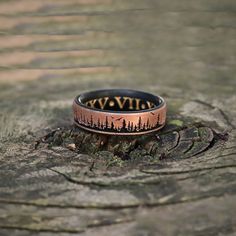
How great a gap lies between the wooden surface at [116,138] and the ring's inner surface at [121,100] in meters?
0.10

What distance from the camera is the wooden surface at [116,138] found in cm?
118

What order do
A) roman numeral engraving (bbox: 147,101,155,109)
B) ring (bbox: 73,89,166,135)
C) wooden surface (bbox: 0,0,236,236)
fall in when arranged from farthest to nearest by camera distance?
roman numeral engraving (bbox: 147,101,155,109), ring (bbox: 73,89,166,135), wooden surface (bbox: 0,0,236,236)

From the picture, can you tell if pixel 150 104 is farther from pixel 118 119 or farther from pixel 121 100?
pixel 118 119

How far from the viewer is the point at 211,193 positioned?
4.09ft

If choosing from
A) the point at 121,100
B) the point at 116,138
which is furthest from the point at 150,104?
the point at 116,138

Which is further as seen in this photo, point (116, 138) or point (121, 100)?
point (121, 100)

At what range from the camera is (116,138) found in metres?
1.55

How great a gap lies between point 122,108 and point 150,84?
489mm

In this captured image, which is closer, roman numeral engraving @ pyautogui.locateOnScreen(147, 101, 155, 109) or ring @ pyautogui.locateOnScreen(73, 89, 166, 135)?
ring @ pyautogui.locateOnScreen(73, 89, 166, 135)

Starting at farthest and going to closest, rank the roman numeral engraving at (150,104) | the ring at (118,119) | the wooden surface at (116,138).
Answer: the roman numeral engraving at (150,104) → the ring at (118,119) → the wooden surface at (116,138)

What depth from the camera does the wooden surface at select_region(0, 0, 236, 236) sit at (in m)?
1.18

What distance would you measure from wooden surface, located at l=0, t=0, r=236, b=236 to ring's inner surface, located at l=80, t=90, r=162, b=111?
100 millimetres

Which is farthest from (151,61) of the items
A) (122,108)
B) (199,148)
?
(199,148)

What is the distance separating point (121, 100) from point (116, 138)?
0.22 metres
